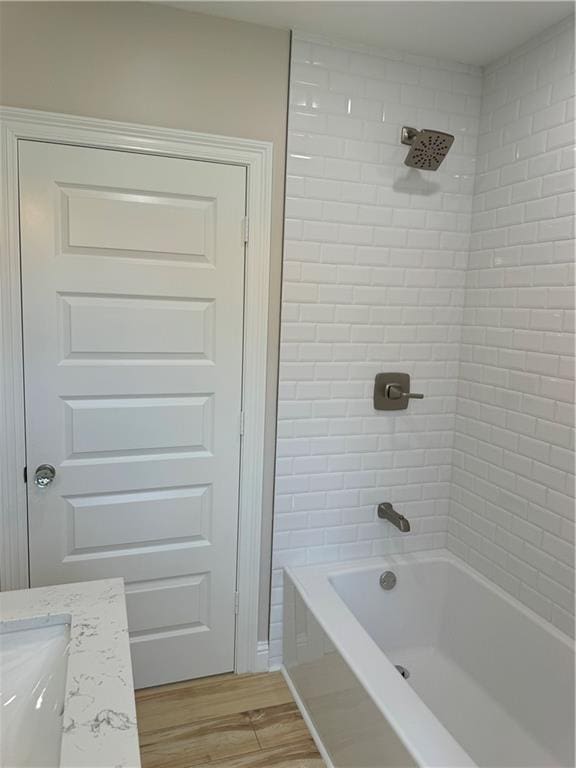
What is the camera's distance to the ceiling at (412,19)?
178cm

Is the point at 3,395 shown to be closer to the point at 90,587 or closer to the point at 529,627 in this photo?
the point at 90,587

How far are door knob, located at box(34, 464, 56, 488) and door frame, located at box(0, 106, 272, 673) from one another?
0.18 ft

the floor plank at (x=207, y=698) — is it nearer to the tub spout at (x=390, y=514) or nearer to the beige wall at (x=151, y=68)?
the tub spout at (x=390, y=514)

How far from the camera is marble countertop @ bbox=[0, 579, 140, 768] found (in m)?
0.94

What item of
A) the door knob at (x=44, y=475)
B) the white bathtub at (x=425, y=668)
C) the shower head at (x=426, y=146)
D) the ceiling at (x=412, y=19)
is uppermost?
the ceiling at (x=412, y=19)

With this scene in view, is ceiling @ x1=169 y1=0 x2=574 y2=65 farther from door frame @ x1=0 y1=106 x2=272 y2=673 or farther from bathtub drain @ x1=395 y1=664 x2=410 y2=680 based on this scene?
bathtub drain @ x1=395 y1=664 x2=410 y2=680

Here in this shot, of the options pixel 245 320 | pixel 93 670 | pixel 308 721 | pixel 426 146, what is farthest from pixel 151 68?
pixel 308 721

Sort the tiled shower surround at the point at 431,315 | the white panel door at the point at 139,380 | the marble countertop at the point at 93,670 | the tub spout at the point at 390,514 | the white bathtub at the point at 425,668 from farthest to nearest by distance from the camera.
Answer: the tub spout at the point at 390,514, the tiled shower surround at the point at 431,315, the white panel door at the point at 139,380, the white bathtub at the point at 425,668, the marble countertop at the point at 93,670

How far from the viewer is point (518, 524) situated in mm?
2059

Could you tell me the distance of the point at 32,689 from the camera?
117cm

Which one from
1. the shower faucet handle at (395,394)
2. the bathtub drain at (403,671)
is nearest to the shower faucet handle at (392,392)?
the shower faucet handle at (395,394)

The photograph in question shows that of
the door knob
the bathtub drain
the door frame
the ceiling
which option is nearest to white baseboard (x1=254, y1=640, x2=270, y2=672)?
the door frame

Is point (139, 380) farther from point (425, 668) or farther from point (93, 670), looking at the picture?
point (425, 668)

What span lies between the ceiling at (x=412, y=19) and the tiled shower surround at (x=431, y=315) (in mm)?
69
